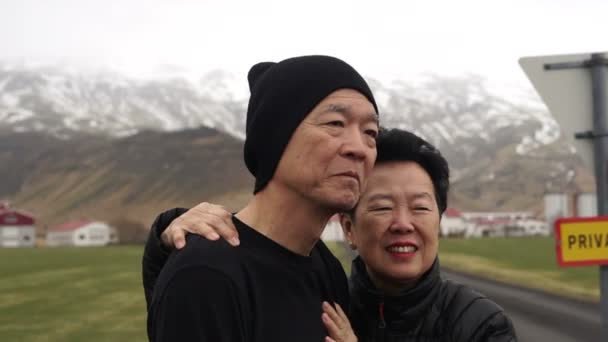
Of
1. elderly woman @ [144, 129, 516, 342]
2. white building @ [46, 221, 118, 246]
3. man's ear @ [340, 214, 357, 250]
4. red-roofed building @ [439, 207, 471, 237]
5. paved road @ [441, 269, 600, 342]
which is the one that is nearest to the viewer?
elderly woman @ [144, 129, 516, 342]

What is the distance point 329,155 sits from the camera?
231 cm

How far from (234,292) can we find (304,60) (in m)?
0.88

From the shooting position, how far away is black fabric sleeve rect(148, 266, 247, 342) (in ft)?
6.56

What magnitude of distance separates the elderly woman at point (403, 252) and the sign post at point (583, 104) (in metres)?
1.76

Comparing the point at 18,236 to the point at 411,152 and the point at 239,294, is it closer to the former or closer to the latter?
the point at 411,152

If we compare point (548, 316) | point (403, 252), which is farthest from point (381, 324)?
point (548, 316)

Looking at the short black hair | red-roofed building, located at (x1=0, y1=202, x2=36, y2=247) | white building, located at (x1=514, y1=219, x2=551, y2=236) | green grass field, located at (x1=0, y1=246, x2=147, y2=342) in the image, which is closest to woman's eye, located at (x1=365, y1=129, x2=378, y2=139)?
the short black hair

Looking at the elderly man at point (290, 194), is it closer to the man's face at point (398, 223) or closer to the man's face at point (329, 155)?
the man's face at point (329, 155)

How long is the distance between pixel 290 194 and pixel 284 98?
343 millimetres

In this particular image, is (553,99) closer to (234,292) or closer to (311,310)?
(311,310)

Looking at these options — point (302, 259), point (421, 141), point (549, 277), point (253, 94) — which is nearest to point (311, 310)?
point (302, 259)

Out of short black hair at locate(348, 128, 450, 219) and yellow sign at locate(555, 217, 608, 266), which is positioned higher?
short black hair at locate(348, 128, 450, 219)

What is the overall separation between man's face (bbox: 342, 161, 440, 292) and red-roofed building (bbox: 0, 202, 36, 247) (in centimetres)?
14701

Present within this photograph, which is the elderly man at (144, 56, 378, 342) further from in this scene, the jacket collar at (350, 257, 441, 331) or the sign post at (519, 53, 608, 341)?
the sign post at (519, 53, 608, 341)
